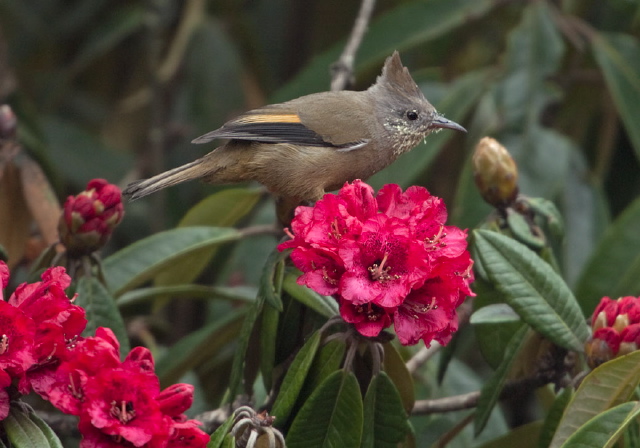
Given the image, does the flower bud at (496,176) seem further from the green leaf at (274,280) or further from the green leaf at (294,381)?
the green leaf at (294,381)

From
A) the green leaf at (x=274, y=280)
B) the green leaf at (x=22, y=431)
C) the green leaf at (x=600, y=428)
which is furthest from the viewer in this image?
the green leaf at (x=274, y=280)

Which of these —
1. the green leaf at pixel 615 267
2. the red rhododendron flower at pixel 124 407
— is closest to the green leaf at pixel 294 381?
the red rhododendron flower at pixel 124 407

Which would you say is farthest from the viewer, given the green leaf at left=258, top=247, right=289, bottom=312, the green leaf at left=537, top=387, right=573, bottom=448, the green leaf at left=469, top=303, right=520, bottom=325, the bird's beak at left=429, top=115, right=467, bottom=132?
the bird's beak at left=429, top=115, right=467, bottom=132

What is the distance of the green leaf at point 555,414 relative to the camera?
2.28m

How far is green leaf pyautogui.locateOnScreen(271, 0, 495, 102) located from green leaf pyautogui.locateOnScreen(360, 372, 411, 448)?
2.42m

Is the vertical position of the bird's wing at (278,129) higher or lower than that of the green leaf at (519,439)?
higher

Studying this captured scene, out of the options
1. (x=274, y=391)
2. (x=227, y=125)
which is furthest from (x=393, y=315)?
(x=227, y=125)

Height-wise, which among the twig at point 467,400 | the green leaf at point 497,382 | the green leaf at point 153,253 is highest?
the green leaf at point 153,253

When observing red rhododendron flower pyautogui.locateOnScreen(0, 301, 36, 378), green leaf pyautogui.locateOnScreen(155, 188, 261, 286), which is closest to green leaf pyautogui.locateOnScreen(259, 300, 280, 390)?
red rhododendron flower pyautogui.locateOnScreen(0, 301, 36, 378)

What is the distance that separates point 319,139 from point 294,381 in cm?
140

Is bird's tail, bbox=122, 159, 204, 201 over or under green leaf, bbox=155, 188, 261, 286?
over

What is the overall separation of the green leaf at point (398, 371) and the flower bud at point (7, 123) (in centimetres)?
154

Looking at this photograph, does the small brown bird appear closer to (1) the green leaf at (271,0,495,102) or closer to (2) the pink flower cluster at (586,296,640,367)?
(1) the green leaf at (271,0,495,102)

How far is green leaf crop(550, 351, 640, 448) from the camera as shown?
2.01 meters
